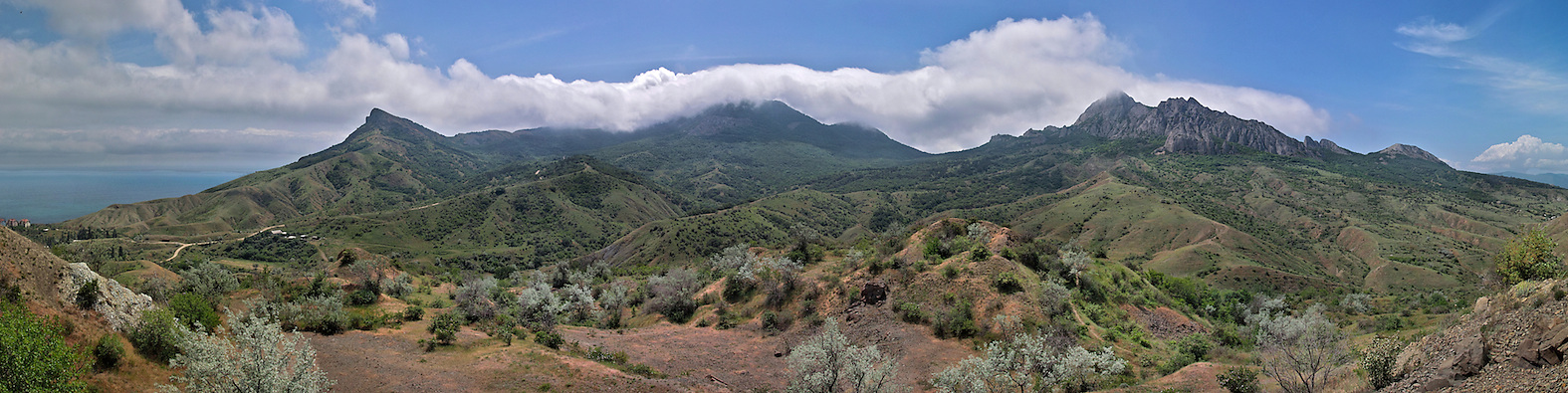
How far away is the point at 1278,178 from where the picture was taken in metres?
162

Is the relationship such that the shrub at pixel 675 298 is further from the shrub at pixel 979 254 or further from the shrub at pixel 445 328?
the shrub at pixel 979 254

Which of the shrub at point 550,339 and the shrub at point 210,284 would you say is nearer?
the shrub at point 210,284

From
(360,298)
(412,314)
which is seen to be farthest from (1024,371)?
(360,298)

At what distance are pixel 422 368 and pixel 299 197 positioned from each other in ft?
738

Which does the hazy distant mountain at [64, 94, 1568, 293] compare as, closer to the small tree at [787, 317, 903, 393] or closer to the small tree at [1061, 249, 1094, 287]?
the small tree at [1061, 249, 1094, 287]

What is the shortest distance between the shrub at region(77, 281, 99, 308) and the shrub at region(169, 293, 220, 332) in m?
3.43

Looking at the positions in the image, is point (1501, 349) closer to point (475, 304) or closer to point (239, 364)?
point (239, 364)

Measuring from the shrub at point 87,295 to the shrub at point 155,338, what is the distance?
4.51 feet

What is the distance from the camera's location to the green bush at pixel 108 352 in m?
15.2

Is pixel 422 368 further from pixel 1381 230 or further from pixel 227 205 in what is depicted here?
pixel 227 205

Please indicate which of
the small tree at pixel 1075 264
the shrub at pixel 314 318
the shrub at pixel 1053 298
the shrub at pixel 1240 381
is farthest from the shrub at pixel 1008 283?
the shrub at pixel 314 318

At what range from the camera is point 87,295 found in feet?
55.5

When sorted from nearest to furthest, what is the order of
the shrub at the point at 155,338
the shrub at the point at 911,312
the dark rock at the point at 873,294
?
the shrub at the point at 155,338 < the shrub at the point at 911,312 < the dark rock at the point at 873,294

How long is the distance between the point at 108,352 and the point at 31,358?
541 centimetres
